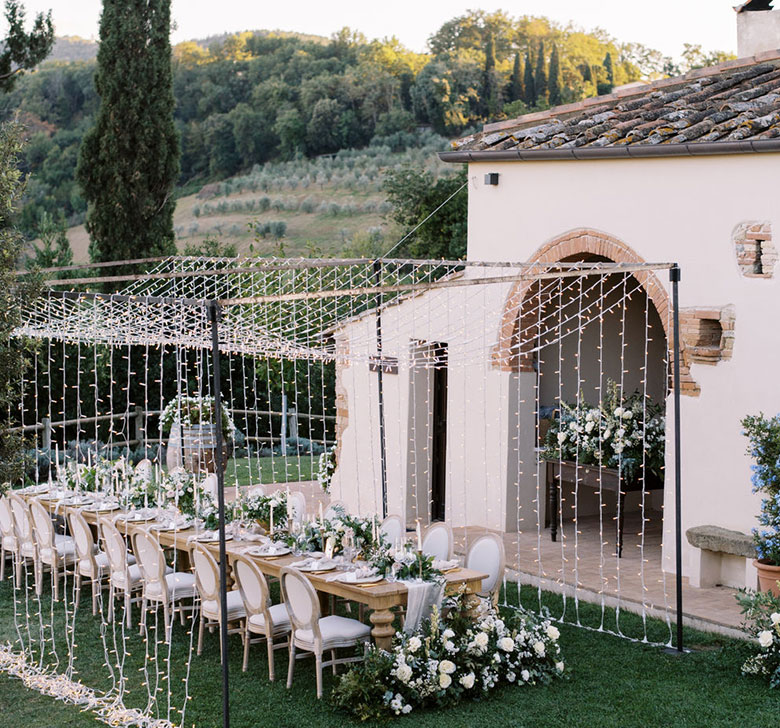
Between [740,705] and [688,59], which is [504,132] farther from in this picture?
[688,59]

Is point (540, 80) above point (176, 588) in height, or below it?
above

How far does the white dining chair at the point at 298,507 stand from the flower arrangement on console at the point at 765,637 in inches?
138

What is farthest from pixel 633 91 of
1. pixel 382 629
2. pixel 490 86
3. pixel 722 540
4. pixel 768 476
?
pixel 490 86

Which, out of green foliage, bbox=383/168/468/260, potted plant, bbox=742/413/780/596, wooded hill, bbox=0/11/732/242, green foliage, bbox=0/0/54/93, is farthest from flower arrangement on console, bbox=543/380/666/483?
wooded hill, bbox=0/11/732/242

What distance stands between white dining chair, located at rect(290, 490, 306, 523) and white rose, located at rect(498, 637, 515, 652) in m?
2.36

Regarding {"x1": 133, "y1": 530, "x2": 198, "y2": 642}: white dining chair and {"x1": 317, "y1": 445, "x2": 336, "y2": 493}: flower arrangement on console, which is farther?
{"x1": 317, "y1": 445, "x2": 336, "y2": 493}: flower arrangement on console

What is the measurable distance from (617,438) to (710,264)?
71.2 inches

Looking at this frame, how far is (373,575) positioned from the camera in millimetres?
6977

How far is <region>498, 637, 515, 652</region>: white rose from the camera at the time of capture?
6.50m

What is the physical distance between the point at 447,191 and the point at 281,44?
726 inches

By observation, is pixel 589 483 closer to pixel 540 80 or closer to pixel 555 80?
pixel 555 80

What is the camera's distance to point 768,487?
7129 millimetres

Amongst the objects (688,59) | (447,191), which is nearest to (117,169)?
(447,191)

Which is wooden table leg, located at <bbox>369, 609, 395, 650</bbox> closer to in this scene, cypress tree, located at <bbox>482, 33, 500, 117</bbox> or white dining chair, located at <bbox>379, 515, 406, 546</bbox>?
white dining chair, located at <bbox>379, 515, 406, 546</bbox>
